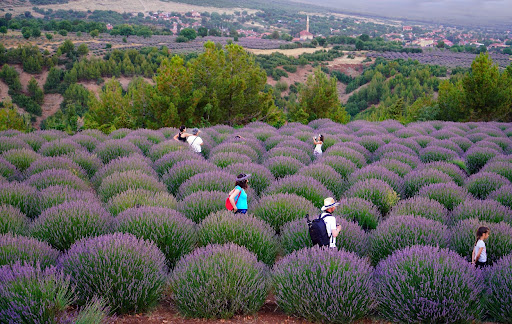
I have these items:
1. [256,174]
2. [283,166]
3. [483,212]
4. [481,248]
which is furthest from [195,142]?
[481,248]

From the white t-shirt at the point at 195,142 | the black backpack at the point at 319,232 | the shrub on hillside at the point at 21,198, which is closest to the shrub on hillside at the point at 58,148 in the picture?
the white t-shirt at the point at 195,142

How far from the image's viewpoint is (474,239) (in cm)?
500

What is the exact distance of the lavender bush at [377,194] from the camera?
658 centimetres

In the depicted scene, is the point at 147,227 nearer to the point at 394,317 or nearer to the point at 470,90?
the point at 394,317

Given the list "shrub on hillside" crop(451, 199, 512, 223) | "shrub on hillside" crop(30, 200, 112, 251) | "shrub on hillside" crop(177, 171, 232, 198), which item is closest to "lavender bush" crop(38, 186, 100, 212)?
"shrub on hillside" crop(30, 200, 112, 251)

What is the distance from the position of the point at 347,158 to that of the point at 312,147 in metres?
1.70

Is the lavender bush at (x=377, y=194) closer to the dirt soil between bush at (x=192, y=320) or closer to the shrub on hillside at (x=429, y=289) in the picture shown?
the shrub on hillside at (x=429, y=289)

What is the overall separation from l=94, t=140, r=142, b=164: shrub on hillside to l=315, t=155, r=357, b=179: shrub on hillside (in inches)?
179

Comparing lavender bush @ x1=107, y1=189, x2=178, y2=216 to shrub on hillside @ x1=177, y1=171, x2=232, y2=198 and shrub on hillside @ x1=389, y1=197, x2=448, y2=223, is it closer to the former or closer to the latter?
shrub on hillside @ x1=177, y1=171, x2=232, y2=198

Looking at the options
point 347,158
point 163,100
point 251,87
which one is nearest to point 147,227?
point 347,158

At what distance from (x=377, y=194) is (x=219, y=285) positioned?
3949 mm

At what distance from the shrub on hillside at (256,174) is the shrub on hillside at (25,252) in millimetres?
3865

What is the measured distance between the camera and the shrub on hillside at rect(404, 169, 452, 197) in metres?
7.64

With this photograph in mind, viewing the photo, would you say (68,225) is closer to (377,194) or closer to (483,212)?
(377,194)
